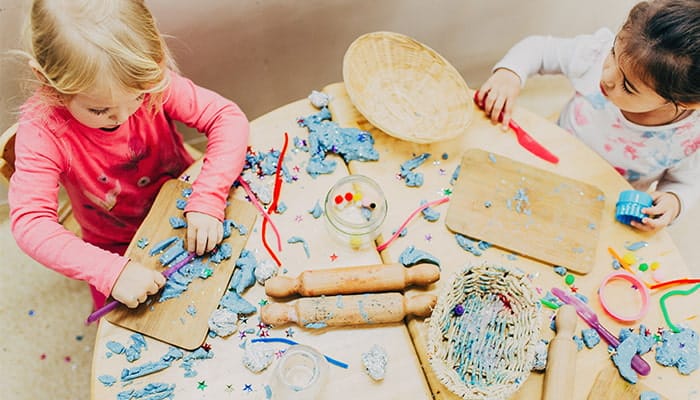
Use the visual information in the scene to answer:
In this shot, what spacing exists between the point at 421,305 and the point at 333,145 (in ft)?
1.16

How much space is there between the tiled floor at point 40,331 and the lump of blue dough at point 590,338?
0.76 metres

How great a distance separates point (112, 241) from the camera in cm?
123

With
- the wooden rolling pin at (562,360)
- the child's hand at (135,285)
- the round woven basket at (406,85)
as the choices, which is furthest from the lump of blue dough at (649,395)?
the child's hand at (135,285)

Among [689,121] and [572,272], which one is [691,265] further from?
[572,272]

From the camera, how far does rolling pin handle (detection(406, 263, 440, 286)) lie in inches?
36.8

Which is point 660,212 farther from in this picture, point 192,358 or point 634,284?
point 192,358

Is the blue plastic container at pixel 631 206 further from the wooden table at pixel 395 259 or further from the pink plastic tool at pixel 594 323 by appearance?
the pink plastic tool at pixel 594 323

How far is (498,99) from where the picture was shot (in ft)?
3.81

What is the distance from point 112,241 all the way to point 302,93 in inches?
30.5

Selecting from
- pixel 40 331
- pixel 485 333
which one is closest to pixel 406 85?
pixel 485 333

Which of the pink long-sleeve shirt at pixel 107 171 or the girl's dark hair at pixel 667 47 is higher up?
the girl's dark hair at pixel 667 47

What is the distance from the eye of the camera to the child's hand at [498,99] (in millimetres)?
1162

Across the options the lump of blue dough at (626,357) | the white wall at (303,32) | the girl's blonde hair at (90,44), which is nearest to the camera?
the girl's blonde hair at (90,44)

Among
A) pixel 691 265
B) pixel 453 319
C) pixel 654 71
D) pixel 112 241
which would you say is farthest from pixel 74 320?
pixel 691 265
